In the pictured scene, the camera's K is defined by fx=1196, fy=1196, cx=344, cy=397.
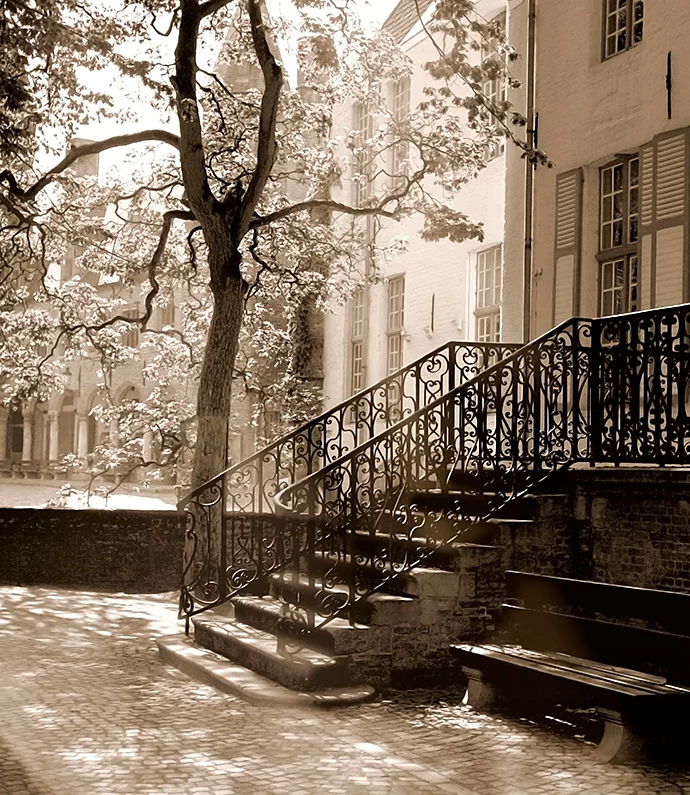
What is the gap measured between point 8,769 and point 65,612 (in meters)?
7.59

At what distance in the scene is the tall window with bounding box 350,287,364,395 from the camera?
2389 cm

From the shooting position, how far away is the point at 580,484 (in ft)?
33.4

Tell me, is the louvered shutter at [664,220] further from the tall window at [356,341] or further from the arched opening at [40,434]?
the arched opening at [40,434]

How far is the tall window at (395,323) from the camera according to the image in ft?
72.9

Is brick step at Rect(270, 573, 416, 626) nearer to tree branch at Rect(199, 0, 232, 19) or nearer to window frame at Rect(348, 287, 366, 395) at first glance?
tree branch at Rect(199, 0, 232, 19)

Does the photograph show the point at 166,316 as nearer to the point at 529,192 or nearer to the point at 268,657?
the point at 529,192

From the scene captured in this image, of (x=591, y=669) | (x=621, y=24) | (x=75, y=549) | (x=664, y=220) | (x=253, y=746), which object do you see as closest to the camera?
(x=253, y=746)

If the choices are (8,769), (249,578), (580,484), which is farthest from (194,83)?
(8,769)

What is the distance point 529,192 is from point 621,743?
32.9 ft

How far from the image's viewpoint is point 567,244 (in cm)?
1453

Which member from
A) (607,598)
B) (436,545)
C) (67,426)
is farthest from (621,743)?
(67,426)

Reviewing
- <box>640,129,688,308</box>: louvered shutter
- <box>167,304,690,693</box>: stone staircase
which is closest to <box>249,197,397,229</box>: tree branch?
<box>640,129,688,308</box>: louvered shutter

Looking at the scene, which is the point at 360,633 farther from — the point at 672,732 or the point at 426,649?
the point at 672,732

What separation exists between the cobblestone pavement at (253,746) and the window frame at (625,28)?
8.67 metres
